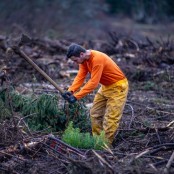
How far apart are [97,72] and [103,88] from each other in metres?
0.67

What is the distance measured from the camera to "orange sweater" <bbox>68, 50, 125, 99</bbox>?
8617 mm

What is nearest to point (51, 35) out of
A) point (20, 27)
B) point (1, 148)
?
point (20, 27)

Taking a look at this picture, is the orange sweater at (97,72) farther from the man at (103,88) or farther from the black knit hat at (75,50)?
the black knit hat at (75,50)

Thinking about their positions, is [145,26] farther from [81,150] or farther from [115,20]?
[81,150]

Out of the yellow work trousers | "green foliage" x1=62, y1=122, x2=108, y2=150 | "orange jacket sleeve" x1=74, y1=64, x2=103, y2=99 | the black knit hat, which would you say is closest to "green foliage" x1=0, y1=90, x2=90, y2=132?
the yellow work trousers

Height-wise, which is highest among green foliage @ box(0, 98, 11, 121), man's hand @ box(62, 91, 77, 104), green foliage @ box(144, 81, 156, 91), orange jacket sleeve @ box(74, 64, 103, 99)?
orange jacket sleeve @ box(74, 64, 103, 99)

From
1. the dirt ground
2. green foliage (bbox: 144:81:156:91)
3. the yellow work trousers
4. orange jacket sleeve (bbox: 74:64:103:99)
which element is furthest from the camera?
green foliage (bbox: 144:81:156:91)

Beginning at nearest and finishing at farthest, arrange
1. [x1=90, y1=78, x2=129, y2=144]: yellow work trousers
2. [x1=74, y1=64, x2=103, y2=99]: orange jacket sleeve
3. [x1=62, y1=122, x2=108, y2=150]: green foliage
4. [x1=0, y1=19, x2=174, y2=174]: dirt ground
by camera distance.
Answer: [x1=0, y1=19, x2=174, y2=174]: dirt ground → [x1=62, y1=122, x2=108, y2=150]: green foliage → [x1=74, y1=64, x2=103, y2=99]: orange jacket sleeve → [x1=90, y1=78, x2=129, y2=144]: yellow work trousers

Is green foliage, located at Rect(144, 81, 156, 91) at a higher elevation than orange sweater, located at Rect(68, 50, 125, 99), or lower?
lower

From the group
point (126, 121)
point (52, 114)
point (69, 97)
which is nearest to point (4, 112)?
point (52, 114)

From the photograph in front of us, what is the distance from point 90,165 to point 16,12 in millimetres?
21379

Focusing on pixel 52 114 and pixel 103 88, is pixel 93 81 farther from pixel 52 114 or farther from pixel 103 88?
pixel 52 114

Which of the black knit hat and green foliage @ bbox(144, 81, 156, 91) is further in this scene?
green foliage @ bbox(144, 81, 156, 91)

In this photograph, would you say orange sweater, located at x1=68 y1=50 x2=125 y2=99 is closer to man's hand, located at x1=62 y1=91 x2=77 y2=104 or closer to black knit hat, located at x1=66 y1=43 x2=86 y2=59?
man's hand, located at x1=62 y1=91 x2=77 y2=104
